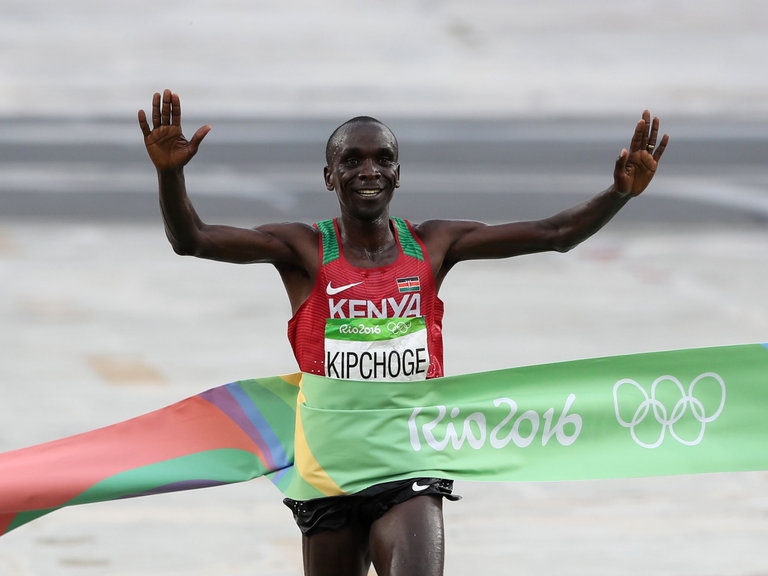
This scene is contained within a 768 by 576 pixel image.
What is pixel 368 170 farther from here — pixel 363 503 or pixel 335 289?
pixel 363 503

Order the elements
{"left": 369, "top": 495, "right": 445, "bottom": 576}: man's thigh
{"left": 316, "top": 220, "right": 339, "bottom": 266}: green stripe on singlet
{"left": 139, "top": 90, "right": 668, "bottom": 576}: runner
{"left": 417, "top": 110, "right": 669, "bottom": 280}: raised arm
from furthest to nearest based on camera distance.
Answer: {"left": 417, "top": 110, "right": 669, "bottom": 280}: raised arm < {"left": 316, "top": 220, "right": 339, "bottom": 266}: green stripe on singlet < {"left": 139, "top": 90, "right": 668, "bottom": 576}: runner < {"left": 369, "top": 495, "right": 445, "bottom": 576}: man's thigh

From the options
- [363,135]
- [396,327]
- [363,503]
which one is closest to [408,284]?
[396,327]

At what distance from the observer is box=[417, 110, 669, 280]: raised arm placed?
5766mm

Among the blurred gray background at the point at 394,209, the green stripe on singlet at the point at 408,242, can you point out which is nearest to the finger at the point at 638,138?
the green stripe on singlet at the point at 408,242

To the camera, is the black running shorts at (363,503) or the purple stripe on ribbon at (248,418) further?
the purple stripe on ribbon at (248,418)

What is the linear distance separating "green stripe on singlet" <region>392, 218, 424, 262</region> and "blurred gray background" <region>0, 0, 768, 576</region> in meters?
2.34

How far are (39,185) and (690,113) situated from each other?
10.0 meters

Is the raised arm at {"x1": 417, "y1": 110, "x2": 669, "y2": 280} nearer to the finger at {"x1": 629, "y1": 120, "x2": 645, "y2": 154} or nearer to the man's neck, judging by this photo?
the finger at {"x1": 629, "y1": 120, "x2": 645, "y2": 154}

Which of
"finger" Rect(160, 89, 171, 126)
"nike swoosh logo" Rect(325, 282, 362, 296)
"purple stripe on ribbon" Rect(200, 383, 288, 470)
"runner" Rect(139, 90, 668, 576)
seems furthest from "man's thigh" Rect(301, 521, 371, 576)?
"finger" Rect(160, 89, 171, 126)

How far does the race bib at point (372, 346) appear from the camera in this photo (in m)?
5.57

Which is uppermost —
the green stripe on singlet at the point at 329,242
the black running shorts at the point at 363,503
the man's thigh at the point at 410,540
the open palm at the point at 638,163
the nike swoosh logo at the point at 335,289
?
the open palm at the point at 638,163

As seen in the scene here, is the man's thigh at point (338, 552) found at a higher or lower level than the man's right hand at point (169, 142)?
lower

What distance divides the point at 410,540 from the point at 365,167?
133 centimetres

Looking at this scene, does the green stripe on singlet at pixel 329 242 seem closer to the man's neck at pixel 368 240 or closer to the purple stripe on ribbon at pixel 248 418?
the man's neck at pixel 368 240
